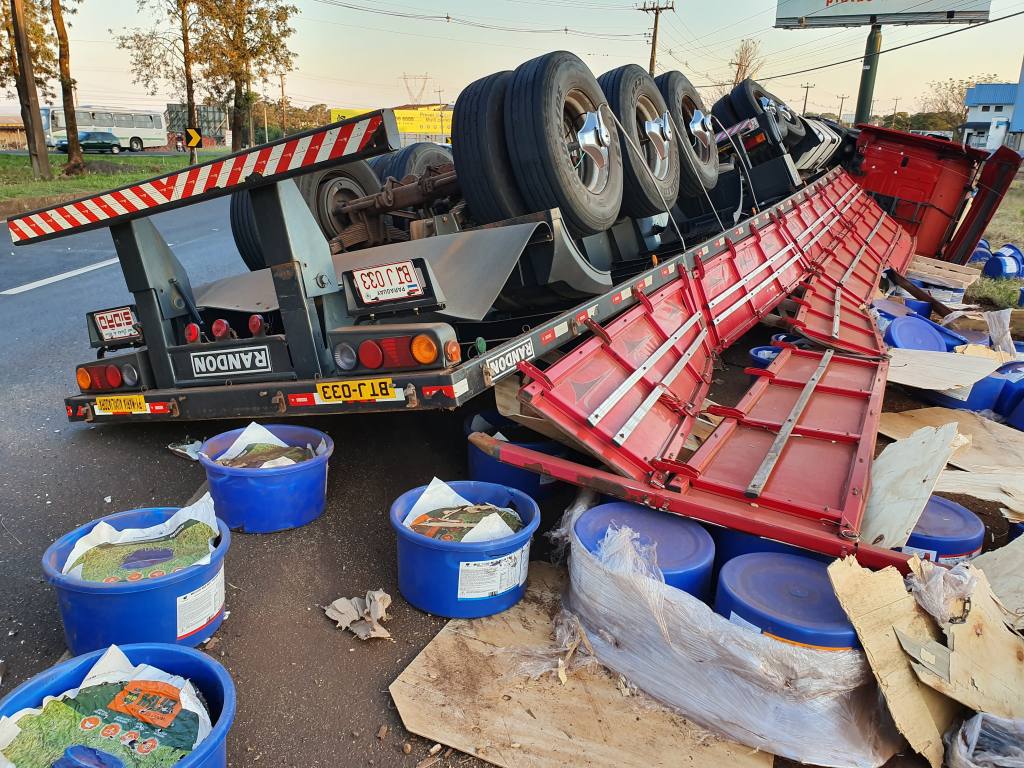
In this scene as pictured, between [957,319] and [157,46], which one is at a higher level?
[157,46]

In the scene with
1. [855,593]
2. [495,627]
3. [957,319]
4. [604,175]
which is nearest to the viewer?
[855,593]

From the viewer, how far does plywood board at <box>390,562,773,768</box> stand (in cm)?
223

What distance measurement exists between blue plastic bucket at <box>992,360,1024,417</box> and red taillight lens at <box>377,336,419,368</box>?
178 inches

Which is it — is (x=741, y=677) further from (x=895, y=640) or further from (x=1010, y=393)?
(x=1010, y=393)

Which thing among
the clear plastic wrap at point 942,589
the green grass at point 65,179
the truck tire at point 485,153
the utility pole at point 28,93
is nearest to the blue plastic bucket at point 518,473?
the truck tire at point 485,153

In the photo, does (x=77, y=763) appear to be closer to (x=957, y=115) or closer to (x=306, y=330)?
(x=306, y=330)

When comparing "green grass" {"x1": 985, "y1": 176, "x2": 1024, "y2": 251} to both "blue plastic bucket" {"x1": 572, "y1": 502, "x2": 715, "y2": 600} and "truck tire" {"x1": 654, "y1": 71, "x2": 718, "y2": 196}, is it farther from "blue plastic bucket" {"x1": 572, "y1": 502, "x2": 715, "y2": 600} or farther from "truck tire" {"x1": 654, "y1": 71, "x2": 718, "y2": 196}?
"blue plastic bucket" {"x1": 572, "y1": 502, "x2": 715, "y2": 600}

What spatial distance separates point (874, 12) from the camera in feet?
138

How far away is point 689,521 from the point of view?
2945 millimetres

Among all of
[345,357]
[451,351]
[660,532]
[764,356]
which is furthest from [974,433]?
[345,357]

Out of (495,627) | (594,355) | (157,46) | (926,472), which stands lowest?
(495,627)

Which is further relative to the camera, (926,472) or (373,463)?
(373,463)

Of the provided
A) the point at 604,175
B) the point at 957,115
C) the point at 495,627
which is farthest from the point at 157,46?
the point at 957,115

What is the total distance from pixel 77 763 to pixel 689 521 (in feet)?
7.06
